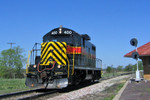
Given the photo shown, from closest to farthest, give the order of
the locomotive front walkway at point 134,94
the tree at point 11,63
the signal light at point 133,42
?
the locomotive front walkway at point 134,94 < the signal light at point 133,42 < the tree at point 11,63

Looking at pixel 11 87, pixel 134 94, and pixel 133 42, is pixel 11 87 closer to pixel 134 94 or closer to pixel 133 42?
pixel 134 94

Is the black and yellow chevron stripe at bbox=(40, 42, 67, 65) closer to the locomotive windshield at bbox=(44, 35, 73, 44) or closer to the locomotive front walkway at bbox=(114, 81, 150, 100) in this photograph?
the locomotive windshield at bbox=(44, 35, 73, 44)

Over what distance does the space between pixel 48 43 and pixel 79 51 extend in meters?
2.14

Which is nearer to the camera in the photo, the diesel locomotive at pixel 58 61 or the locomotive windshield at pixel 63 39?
the diesel locomotive at pixel 58 61

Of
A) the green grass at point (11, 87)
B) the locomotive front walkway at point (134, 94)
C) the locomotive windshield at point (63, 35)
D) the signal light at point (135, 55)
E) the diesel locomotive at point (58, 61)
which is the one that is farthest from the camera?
the signal light at point (135, 55)

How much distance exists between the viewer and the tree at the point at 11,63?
59250 mm

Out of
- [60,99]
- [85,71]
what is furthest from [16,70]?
[60,99]

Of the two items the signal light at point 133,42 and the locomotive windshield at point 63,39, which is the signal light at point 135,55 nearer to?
the signal light at point 133,42

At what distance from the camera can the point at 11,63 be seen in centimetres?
6075

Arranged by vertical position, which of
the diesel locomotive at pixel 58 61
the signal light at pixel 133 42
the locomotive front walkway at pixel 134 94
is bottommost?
the locomotive front walkway at pixel 134 94

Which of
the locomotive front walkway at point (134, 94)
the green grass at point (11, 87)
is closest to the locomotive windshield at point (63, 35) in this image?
the green grass at point (11, 87)

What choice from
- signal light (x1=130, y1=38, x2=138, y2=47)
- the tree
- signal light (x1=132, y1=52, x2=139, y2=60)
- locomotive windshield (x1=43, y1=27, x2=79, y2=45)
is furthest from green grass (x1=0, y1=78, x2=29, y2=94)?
the tree

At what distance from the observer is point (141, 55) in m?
17.4

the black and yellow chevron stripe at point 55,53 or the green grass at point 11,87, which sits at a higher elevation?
the black and yellow chevron stripe at point 55,53
